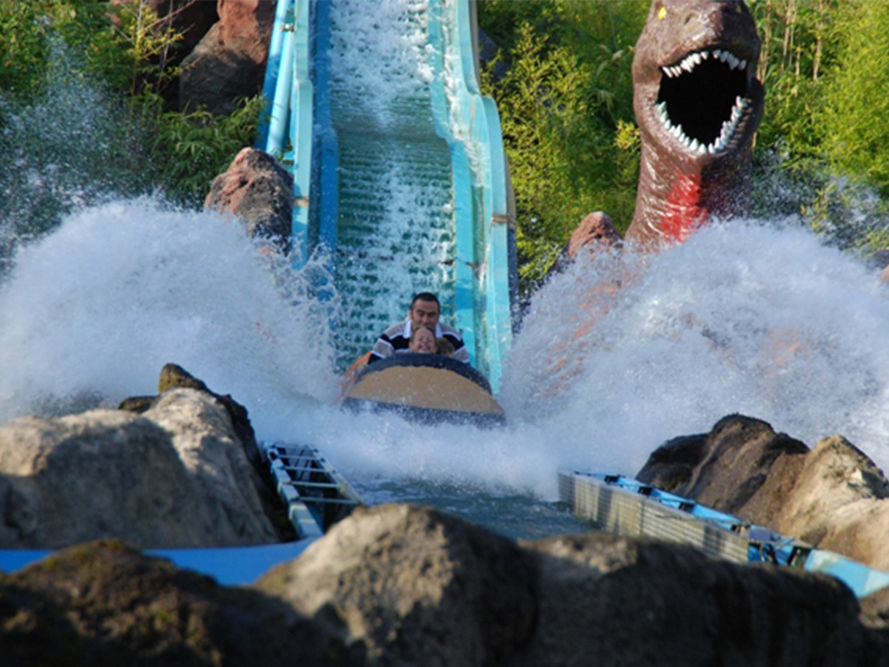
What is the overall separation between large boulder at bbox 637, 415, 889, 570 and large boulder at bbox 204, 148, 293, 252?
472 cm

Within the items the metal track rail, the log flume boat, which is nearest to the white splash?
the log flume boat

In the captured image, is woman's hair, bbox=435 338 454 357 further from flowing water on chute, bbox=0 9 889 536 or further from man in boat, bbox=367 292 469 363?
flowing water on chute, bbox=0 9 889 536

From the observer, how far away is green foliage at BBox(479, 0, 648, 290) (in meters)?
13.4

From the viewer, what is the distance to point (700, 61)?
21.2 feet

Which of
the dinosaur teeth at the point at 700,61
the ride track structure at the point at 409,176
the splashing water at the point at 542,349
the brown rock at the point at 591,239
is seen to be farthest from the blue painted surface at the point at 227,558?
the ride track structure at the point at 409,176

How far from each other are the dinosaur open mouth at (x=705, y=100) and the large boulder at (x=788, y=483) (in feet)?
8.56

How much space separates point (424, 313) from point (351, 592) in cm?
509

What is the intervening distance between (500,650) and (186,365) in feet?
15.0

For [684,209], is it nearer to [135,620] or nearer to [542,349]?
[542,349]

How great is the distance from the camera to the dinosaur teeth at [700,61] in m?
6.41

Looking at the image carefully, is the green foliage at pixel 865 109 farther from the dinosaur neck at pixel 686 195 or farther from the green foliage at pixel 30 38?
the green foliage at pixel 30 38

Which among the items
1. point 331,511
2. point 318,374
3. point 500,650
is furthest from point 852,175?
point 500,650

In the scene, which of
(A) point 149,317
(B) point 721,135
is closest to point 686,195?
(B) point 721,135

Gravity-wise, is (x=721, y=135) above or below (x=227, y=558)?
above
